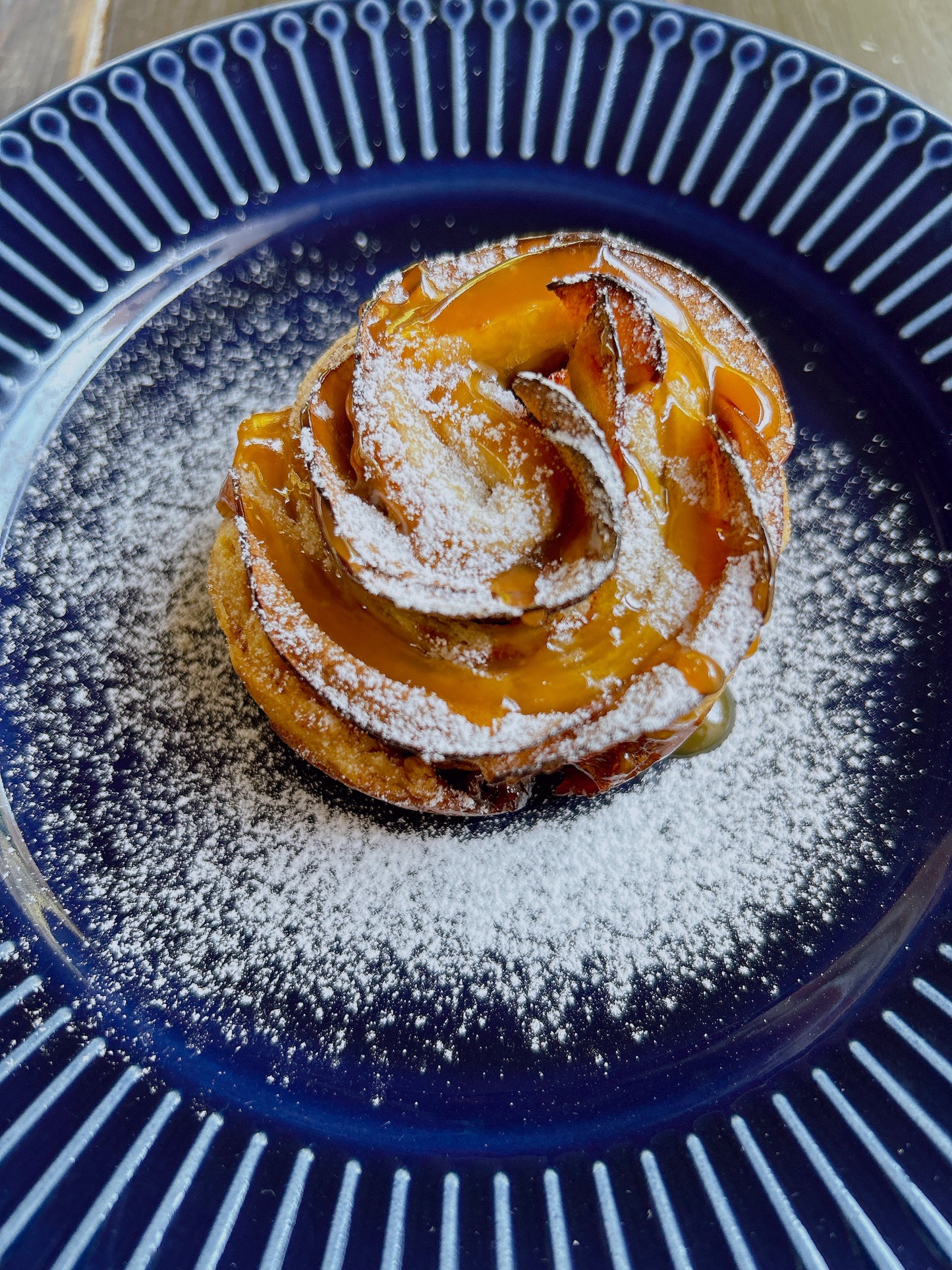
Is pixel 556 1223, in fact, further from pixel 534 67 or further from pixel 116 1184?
A: pixel 534 67

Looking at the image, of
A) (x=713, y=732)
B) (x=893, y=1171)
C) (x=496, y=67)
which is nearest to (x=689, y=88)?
(x=496, y=67)

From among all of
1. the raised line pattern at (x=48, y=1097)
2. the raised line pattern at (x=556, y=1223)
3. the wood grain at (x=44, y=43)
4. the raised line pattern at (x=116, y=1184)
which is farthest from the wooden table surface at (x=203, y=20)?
the raised line pattern at (x=556, y=1223)

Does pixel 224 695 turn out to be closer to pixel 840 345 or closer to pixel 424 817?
pixel 424 817

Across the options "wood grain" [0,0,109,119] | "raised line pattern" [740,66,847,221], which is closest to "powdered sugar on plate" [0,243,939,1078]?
"raised line pattern" [740,66,847,221]

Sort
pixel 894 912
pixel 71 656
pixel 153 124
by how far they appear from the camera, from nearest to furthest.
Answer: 1. pixel 894 912
2. pixel 71 656
3. pixel 153 124

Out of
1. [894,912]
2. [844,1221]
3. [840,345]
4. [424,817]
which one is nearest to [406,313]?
[424,817]
